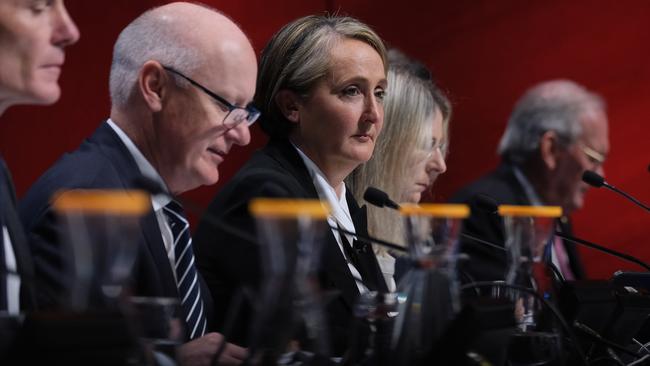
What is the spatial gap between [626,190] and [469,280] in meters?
2.60

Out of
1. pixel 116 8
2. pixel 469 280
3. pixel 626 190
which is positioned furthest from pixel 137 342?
pixel 626 190

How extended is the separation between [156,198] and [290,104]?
67 centimetres

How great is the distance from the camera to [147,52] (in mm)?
2068

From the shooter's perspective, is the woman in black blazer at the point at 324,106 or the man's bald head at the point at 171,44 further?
the woman in black blazer at the point at 324,106

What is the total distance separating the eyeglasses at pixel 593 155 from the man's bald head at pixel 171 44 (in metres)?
2.21

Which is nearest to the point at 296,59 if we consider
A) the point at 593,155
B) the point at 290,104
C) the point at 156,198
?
the point at 290,104

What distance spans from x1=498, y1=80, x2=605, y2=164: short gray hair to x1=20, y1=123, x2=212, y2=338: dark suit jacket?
240 cm

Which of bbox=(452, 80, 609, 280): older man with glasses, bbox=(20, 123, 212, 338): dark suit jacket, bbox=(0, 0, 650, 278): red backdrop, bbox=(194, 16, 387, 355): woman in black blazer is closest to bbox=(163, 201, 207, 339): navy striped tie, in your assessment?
bbox=(20, 123, 212, 338): dark suit jacket

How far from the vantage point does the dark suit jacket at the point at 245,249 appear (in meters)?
2.06

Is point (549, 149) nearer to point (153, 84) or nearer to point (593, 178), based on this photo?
point (593, 178)

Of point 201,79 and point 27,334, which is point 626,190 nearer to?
point 201,79

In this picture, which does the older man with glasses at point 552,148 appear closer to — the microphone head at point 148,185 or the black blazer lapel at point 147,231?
the black blazer lapel at point 147,231

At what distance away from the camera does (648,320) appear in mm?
2141

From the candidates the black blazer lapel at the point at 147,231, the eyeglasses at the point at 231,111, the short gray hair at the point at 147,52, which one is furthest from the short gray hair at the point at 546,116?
the black blazer lapel at the point at 147,231
